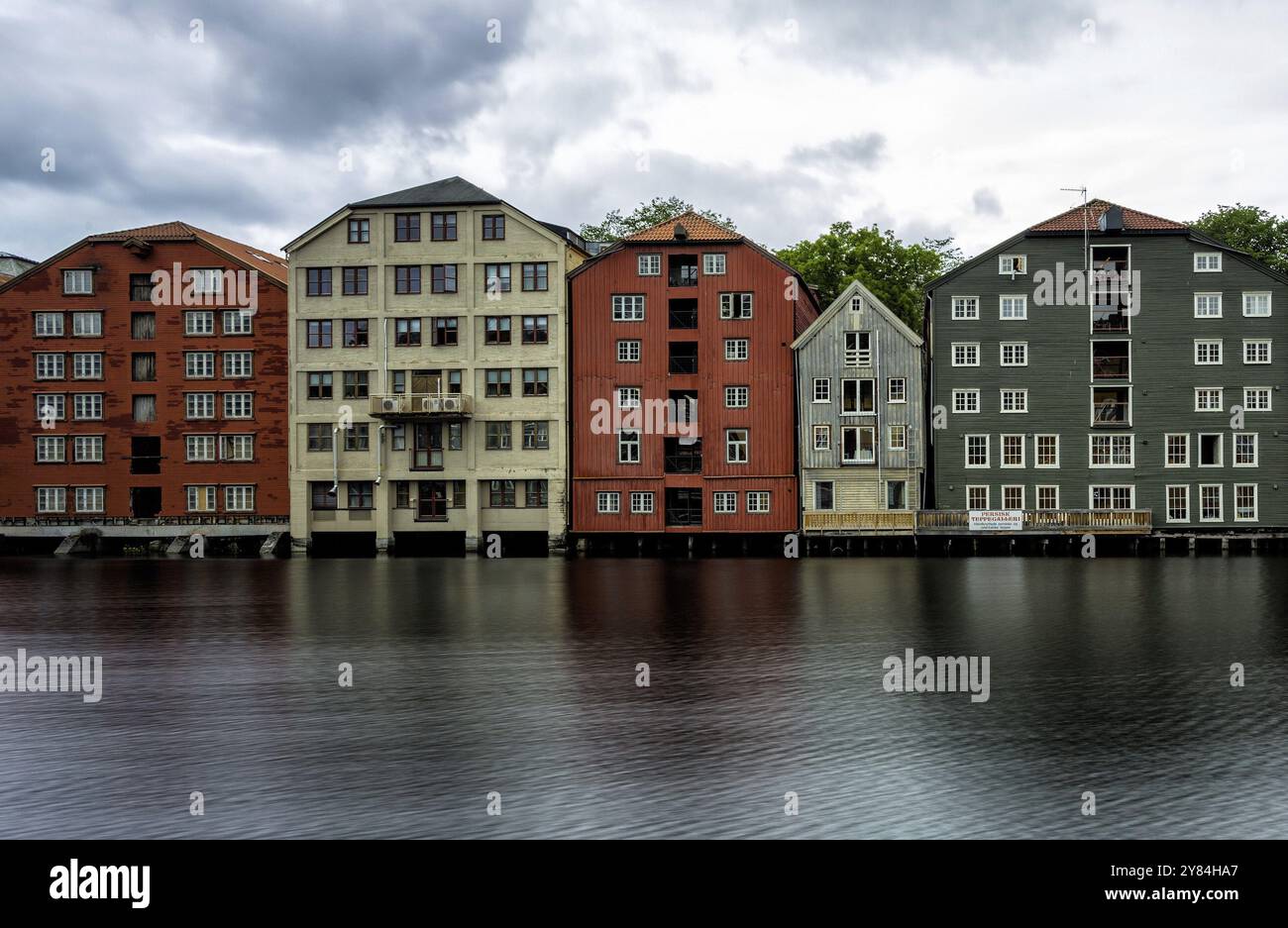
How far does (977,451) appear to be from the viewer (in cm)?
7800

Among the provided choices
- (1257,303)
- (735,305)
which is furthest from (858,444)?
(1257,303)

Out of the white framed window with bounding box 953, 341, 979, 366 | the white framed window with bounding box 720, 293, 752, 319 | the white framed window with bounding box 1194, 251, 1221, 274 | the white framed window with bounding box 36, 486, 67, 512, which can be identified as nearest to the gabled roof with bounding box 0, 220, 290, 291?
the white framed window with bounding box 36, 486, 67, 512

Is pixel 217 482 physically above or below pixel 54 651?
above

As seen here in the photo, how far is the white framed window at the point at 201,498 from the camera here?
84688mm

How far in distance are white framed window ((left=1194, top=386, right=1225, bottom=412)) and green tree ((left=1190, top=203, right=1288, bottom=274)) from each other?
79.1 ft

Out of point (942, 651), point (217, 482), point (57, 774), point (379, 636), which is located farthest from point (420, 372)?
point (57, 774)

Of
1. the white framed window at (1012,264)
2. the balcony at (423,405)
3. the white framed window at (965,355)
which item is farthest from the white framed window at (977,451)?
the balcony at (423,405)

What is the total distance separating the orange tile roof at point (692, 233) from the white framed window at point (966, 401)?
55.7ft

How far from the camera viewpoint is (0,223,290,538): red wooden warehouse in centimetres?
8494

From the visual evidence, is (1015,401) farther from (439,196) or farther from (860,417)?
(439,196)

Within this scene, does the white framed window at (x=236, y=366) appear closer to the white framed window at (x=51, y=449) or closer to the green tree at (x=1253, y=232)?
the white framed window at (x=51, y=449)

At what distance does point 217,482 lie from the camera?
84.9m

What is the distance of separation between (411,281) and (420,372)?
6.12 meters

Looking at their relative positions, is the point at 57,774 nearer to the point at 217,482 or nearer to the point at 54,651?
the point at 54,651
